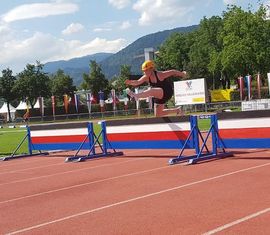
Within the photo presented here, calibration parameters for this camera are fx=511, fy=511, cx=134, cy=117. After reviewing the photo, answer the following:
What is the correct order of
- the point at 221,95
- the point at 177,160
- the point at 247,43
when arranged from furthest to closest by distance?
the point at 247,43
the point at 221,95
the point at 177,160

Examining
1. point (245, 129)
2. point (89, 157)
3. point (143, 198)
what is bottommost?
point (89, 157)

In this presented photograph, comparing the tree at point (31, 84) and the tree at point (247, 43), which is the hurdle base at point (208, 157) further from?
the tree at point (31, 84)

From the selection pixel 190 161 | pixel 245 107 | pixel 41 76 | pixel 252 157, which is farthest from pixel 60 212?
pixel 41 76

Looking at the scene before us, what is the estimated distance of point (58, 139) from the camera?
67.0 feet

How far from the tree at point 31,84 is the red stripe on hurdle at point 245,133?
269 feet

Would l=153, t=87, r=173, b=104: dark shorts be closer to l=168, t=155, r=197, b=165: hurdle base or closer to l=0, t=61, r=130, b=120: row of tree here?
l=168, t=155, r=197, b=165: hurdle base

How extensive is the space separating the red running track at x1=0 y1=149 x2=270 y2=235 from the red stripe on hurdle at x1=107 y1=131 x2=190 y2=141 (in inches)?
43.6

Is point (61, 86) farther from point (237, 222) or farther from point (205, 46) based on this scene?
point (237, 222)

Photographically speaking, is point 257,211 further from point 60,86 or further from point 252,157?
point 60,86

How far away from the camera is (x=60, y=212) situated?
8.91 metres

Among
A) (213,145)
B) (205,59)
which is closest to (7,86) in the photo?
(205,59)

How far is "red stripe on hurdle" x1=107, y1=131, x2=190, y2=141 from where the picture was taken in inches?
621

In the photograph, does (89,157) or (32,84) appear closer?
(89,157)

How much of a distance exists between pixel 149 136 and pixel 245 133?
11.4ft
